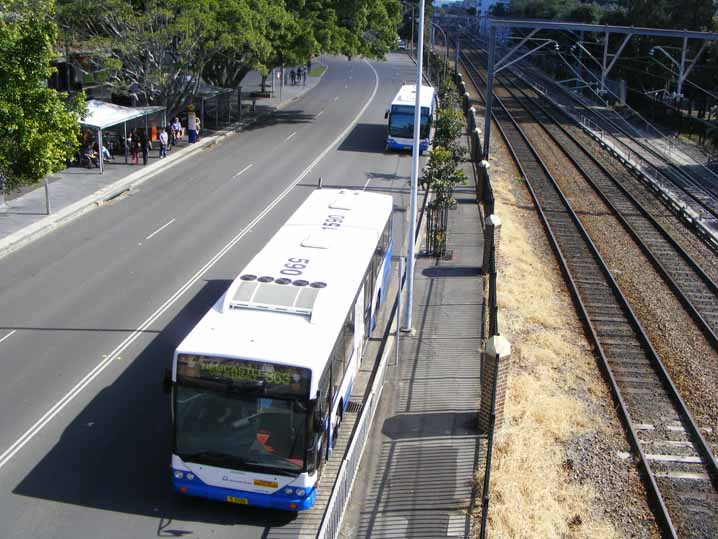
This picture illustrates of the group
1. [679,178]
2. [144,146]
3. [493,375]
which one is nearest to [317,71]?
[144,146]

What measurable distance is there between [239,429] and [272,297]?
2114 millimetres

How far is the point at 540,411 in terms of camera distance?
14164 millimetres

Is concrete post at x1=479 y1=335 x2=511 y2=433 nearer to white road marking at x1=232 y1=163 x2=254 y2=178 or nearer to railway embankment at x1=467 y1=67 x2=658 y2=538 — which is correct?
railway embankment at x1=467 y1=67 x2=658 y2=538

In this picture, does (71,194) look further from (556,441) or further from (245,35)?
(556,441)

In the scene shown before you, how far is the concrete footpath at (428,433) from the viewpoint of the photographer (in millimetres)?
10977

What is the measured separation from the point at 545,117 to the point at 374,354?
41.1m

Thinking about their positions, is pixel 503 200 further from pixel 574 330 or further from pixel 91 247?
pixel 91 247

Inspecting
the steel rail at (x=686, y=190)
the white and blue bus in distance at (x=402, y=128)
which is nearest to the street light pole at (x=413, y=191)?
the steel rail at (x=686, y=190)

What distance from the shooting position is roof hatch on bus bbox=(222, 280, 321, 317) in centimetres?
1135

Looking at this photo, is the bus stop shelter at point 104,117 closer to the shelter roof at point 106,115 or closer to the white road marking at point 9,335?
the shelter roof at point 106,115

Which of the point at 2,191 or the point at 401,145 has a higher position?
the point at 401,145

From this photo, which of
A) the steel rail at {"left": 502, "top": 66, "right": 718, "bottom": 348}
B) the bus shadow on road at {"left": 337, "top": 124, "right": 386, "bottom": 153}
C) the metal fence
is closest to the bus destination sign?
the metal fence

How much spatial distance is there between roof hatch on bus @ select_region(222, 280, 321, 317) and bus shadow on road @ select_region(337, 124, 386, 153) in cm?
2641

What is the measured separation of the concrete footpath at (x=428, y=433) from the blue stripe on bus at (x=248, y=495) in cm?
75
